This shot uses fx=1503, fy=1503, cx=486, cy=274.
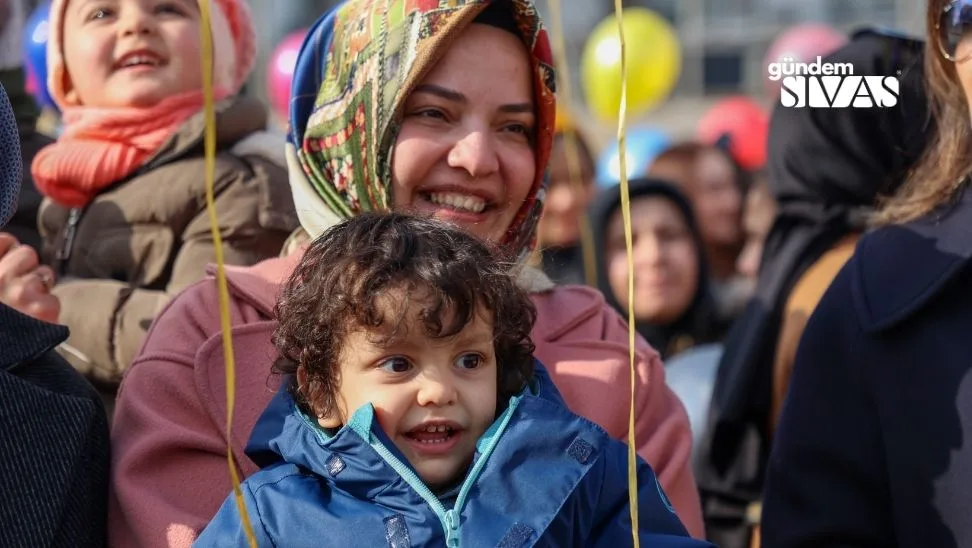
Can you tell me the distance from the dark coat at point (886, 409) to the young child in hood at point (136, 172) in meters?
1.24

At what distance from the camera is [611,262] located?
5695 millimetres

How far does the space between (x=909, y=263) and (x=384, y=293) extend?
922 millimetres

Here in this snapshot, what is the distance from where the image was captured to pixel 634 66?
9711 mm

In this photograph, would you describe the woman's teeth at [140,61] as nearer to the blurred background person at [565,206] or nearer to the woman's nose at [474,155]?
the woman's nose at [474,155]

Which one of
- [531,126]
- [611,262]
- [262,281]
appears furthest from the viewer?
[611,262]

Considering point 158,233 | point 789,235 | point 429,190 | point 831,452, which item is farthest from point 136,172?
point 789,235

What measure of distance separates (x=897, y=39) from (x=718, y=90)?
19716mm

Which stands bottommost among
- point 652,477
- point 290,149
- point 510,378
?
point 652,477

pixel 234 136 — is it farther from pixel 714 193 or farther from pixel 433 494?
pixel 714 193

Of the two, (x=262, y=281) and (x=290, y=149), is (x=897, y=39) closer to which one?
(x=290, y=149)

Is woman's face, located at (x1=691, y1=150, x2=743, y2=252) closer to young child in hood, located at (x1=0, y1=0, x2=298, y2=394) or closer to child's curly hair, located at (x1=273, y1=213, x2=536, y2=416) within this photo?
young child in hood, located at (x1=0, y1=0, x2=298, y2=394)

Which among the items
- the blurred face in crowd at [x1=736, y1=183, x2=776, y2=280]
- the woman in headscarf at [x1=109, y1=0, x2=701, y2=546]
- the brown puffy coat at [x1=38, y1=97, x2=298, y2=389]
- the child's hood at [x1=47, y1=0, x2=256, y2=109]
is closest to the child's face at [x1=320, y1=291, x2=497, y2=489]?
the woman in headscarf at [x1=109, y1=0, x2=701, y2=546]

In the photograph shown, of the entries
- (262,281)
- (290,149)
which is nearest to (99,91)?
(290,149)

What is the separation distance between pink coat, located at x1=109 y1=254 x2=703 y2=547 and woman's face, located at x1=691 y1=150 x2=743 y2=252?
418cm
